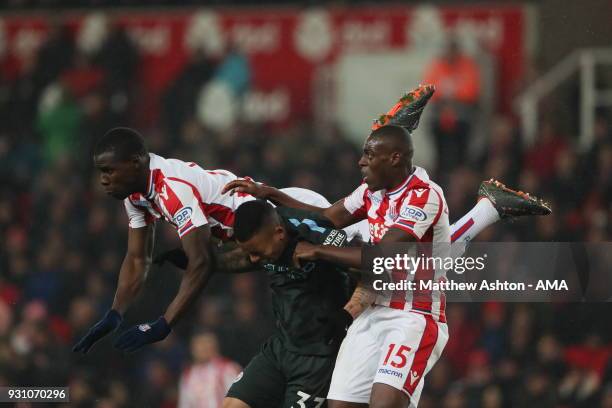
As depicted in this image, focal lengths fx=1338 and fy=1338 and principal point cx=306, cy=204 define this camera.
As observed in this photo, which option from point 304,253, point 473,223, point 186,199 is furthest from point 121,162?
point 473,223

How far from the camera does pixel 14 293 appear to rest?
547 inches

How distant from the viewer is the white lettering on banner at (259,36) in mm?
16391

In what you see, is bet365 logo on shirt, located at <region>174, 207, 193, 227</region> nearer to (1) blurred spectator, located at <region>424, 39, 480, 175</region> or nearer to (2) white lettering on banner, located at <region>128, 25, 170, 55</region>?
(1) blurred spectator, located at <region>424, 39, 480, 175</region>

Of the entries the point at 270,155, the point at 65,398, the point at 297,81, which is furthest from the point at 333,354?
the point at 297,81

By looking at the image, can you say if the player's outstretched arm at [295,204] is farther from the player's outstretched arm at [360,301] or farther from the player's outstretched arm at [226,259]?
the player's outstretched arm at [360,301]

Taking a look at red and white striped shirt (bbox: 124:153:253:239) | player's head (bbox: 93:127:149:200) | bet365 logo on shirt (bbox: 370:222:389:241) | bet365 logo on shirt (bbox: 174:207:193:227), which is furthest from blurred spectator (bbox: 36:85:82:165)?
bet365 logo on shirt (bbox: 370:222:389:241)

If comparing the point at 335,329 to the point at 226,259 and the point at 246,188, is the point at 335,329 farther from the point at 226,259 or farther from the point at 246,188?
the point at 246,188

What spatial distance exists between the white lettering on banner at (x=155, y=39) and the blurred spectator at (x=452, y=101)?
349cm

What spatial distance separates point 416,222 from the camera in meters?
6.93

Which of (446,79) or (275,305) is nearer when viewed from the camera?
(275,305)

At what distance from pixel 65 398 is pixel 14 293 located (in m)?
4.81

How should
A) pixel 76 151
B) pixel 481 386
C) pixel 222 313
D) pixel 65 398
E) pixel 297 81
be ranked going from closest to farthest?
1. pixel 65 398
2. pixel 481 386
3. pixel 222 313
4. pixel 76 151
5. pixel 297 81

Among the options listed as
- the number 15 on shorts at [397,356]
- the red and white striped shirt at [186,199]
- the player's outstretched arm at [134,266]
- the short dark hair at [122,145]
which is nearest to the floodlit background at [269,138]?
the player's outstretched arm at [134,266]

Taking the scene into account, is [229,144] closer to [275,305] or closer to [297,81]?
[297,81]
